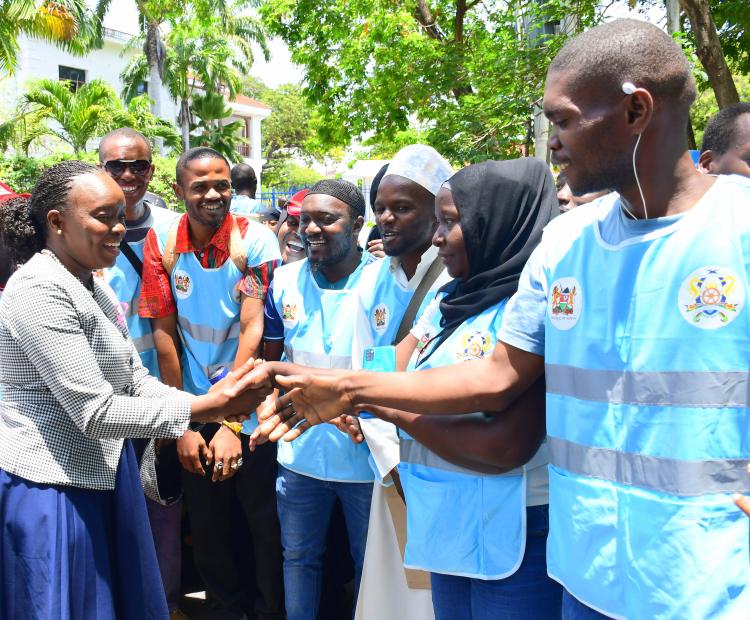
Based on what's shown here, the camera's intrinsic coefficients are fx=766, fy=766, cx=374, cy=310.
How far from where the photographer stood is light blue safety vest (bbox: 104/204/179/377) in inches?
156

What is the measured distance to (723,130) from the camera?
3523 millimetres

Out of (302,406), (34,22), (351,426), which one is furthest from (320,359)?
(34,22)

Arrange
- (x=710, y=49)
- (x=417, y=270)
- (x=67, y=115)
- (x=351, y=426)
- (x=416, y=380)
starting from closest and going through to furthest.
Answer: (x=416, y=380)
(x=351, y=426)
(x=417, y=270)
(x=710, y=49)
(x=67, y=115)

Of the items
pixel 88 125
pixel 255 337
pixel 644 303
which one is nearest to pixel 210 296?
pixel 255 337

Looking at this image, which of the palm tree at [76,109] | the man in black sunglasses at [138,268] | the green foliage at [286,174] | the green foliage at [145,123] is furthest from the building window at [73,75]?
the man in black sunglasses at [138,268]

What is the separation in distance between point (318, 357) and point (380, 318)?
15.5 inches

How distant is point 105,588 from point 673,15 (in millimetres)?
7374

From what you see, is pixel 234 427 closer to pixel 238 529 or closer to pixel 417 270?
pixel 238 529

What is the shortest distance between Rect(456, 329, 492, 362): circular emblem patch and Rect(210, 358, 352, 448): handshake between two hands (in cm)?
37

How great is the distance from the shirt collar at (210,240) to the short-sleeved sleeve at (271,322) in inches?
13.0

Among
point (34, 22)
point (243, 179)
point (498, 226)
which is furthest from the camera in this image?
point (34, 22)

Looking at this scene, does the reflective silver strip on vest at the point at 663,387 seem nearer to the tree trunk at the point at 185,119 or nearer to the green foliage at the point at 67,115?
the green foliage at the point at 67,115

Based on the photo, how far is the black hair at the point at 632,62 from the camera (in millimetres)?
1631

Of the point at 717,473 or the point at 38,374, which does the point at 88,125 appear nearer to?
the point at 38,374
